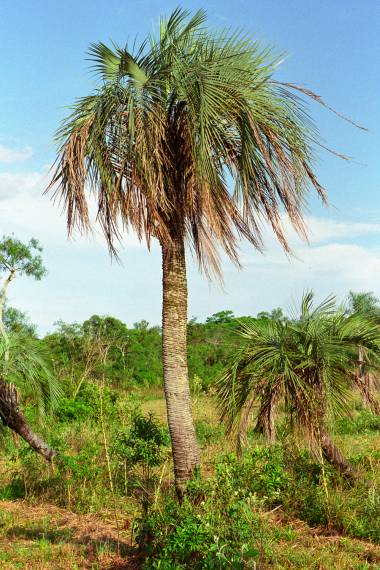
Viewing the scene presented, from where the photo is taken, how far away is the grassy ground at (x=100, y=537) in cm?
554

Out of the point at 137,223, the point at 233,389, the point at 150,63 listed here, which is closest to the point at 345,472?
the point at 233,389

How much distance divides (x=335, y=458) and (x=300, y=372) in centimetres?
114

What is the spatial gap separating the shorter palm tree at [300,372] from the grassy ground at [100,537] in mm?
508

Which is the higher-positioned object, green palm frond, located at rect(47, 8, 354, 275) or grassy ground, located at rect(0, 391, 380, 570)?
green palm frond, located at rect(47, 8, 354, 275)

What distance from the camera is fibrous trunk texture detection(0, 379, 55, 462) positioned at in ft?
28.5

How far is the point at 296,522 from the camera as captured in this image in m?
6.59

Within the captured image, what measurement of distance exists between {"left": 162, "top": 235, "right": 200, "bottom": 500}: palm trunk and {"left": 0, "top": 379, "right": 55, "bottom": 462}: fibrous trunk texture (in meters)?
3.61

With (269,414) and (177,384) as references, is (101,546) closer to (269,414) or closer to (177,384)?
(177,384)

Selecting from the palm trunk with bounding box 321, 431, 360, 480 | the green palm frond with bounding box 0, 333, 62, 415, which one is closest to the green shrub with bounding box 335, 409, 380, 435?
the palm trunk with bounding box 321, 431, 360, 480

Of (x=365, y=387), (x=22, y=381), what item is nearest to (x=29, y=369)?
(x=22, y=381)

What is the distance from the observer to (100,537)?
676cm

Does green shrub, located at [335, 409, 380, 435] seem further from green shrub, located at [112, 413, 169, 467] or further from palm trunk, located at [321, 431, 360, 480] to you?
green shrub, located at [112, 413, 169, 467]

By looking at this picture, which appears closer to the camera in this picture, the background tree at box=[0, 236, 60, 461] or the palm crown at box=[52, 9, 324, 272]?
the palm crown at box=[52, 9, 324, 272]

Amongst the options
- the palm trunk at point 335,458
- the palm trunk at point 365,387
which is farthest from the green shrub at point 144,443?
the palm trunk at point 365,387
